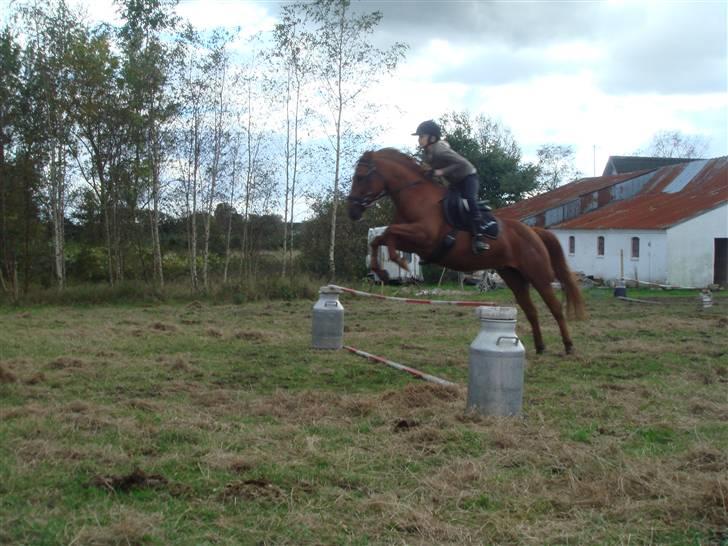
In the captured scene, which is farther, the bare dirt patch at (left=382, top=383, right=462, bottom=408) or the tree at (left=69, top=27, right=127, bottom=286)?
the tree at (left=69, top=27, right=127, bottom=286)

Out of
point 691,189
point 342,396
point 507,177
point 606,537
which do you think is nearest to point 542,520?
point 606,537

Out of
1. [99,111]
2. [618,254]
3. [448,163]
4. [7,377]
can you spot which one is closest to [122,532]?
[7,377]

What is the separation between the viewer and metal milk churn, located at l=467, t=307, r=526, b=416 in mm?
6352

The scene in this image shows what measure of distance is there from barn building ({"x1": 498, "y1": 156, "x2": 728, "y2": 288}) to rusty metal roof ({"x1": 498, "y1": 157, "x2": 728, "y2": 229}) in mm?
44

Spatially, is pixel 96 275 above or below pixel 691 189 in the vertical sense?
below

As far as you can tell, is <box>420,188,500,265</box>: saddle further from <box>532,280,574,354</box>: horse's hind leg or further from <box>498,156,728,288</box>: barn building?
<box>498,156,728,288</box>: barn building

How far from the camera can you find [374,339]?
504 inches

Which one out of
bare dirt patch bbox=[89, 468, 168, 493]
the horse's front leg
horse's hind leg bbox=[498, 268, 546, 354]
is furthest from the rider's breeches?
bare dirt patch bbox=[89, 468, 168, 493]

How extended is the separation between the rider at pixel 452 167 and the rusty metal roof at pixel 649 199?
89.6 ft

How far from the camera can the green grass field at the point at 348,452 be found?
376 centimetres

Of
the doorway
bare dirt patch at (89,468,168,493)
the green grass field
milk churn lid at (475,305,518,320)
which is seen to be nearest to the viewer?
the green grass field

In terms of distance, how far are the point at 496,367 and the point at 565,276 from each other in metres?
4.94

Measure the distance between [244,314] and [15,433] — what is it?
41.6 ft

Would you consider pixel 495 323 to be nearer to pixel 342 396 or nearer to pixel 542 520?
pixel 342 396
